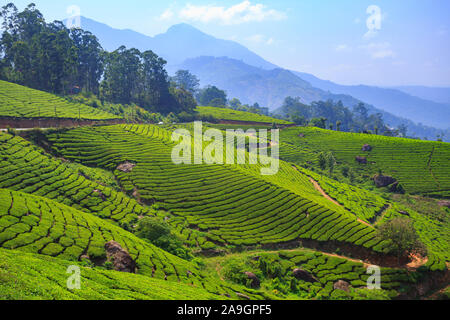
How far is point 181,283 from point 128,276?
4.37 m

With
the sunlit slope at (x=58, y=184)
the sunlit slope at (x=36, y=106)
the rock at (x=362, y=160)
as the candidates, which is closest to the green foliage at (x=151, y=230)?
the sunlit slope at (x=58, y=184)

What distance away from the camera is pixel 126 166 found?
45125 mm

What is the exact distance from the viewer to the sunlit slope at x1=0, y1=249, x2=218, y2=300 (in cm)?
1156

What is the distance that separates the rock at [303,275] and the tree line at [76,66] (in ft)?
254

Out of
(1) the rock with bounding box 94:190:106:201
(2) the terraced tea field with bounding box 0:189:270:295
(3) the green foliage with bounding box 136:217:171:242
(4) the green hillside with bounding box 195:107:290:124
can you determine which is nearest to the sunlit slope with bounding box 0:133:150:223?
(1) the rock with bounding box 94:190:106:201

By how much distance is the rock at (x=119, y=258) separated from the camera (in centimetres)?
2153

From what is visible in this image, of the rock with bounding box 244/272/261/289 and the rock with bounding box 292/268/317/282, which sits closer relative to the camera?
the rock with bounding box 244/272/261/289

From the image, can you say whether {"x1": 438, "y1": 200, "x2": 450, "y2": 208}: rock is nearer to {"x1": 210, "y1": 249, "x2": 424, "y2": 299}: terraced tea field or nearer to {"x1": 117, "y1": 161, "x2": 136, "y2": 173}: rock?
{"x1": 210, "y1": 249, "x2": 424, "y2": 299}: terraced tea field

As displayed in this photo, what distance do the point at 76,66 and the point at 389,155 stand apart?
97268 millimetres

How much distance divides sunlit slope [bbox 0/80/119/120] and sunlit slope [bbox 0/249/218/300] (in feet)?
139

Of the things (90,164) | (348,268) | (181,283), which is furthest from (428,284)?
(90,164)

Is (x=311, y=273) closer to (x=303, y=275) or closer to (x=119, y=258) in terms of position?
(x=303, y=275)

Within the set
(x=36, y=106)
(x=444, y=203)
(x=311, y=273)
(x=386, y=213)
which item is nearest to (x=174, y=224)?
(x=311, y=273)
